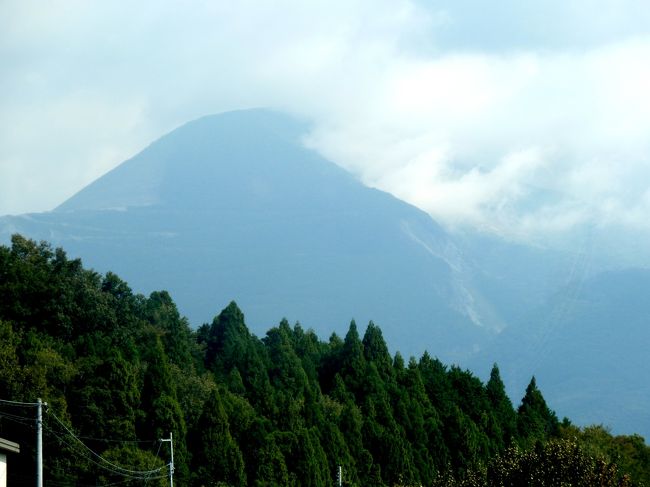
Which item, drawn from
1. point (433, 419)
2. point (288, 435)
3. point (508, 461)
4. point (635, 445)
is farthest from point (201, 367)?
point (508, 461)

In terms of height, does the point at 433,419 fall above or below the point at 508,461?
above

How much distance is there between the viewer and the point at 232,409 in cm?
6625

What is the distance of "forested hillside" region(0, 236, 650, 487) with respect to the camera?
59.9 m

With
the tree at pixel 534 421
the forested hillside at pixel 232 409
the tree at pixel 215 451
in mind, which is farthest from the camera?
the tree at pixel 534 421

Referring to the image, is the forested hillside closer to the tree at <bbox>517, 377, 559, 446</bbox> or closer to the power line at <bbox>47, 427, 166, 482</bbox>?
the power line at <bbox>47, 427, 166, 482</bbox>

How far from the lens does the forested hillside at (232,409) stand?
197 feet

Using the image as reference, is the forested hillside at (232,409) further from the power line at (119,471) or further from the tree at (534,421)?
the tree at (534,421)

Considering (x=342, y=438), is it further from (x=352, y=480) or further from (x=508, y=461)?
(x=508, y=461)

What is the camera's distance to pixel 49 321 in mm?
76562

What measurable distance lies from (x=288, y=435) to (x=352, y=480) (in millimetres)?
5517

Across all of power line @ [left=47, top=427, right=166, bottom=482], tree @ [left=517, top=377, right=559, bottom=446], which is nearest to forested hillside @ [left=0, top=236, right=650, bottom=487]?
power line @ [left=47, top=427, right=166, bottom=482]

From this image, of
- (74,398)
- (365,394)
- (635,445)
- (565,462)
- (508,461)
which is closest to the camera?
(565,462)

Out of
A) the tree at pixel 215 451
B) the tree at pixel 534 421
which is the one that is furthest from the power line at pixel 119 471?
the tree at pixel 534 421

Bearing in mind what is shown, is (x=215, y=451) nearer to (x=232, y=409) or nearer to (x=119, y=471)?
(x=232, y=409)
